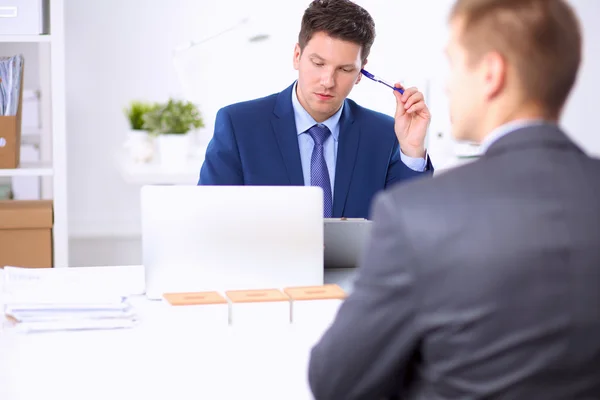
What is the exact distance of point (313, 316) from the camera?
1581 millimetres

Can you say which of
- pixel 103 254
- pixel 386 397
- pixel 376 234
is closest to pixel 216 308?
pixel 386 397

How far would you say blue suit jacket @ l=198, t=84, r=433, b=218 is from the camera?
2.36 metres

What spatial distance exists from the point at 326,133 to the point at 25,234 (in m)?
1.33

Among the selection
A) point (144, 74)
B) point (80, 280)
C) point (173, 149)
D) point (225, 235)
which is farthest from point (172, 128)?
point (225, 235)

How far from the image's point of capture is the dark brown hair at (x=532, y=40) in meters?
0.88

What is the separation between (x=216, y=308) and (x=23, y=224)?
5.64 feet

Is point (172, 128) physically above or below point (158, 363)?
above

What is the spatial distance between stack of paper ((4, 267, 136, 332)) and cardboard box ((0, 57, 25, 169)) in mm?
1574

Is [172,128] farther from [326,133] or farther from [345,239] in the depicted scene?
[345,239]

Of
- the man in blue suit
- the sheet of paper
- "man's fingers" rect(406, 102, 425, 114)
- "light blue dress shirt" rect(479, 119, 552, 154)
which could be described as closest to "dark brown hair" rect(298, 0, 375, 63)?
the man in blue suit

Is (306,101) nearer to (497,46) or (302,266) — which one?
(302,266)

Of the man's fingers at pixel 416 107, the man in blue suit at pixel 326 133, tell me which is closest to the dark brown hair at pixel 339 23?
the man in blue suit at pixel 326 133

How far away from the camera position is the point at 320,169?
2381 millimetres

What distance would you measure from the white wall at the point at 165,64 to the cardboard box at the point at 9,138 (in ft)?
2.97
